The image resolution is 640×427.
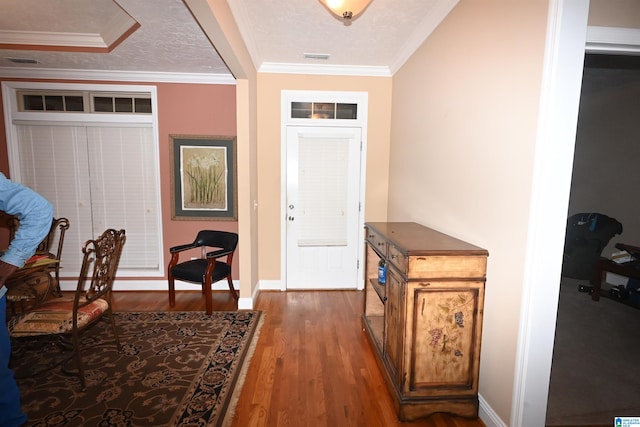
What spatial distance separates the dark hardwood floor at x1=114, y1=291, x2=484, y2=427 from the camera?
194cm

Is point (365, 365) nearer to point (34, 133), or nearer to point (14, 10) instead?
point (14, 10)

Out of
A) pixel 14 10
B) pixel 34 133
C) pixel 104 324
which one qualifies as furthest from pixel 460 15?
pixel 34 133

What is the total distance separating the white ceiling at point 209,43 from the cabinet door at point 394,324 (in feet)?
6.94

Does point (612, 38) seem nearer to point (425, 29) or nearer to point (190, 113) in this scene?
point (425, 29)

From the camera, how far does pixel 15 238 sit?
162cm

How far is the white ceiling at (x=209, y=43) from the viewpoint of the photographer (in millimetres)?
2537

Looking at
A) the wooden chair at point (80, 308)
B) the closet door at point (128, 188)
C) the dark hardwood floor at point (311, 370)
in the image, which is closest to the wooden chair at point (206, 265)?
the dark hardwood floor at point (311, 370)

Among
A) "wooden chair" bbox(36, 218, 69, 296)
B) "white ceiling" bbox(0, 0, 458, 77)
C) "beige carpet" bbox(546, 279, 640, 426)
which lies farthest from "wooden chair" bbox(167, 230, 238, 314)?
"beige carpet" bbox(546, 279, 640, 426)

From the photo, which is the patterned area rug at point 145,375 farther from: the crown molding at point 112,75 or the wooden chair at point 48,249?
the crown molding at point 112,75

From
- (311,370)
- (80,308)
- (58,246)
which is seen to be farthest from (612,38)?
(58,246)

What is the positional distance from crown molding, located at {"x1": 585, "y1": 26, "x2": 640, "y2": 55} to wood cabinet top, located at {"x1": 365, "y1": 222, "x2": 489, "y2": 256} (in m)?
1.18

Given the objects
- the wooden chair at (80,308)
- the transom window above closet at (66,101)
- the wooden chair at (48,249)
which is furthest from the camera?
the transom window above closet at (66,101)

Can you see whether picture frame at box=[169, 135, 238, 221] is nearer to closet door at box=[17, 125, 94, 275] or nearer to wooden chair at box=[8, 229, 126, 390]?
closet door at box=[17, 125, 94, 275]

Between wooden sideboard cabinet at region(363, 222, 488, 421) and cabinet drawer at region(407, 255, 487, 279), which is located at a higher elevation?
cabinet drawer at region(407, 255, 487, 279)
